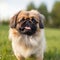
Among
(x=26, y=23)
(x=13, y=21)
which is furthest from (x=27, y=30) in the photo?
(x=13, y=21)

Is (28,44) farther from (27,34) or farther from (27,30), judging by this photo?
(27,30)

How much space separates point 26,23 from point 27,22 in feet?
0.09

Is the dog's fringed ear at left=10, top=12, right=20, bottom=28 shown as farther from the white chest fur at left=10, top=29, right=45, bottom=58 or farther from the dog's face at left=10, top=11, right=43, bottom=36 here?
the white chest fur at left=10, top=29, right=45, bottom=58

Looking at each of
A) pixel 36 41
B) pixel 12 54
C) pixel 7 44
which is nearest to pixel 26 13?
pixel 36 41

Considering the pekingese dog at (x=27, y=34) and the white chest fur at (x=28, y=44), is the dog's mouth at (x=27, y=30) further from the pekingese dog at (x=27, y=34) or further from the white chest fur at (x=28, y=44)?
the white chest fur at (x=28, y=44)

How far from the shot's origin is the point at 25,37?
552 cm

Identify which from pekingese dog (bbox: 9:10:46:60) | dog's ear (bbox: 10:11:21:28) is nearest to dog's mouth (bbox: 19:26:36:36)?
pekingese dog (bbox: 9:10:46:60)

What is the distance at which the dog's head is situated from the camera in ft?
17.4

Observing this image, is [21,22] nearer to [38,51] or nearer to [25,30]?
[25,30]

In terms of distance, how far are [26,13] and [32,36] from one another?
48 cm

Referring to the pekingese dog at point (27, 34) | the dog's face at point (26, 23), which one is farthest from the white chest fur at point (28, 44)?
the dog's face at point (26, 23)

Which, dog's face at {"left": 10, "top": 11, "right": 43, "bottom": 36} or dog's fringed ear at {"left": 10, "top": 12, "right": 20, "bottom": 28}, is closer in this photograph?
dog's face at {"left": 10, "top": 11, "right": 43, "bottom": 36}

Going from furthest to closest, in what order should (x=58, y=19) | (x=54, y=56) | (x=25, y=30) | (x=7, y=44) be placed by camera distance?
1. (x=58, y=19)
2. (x=7, y=44)
3. (x=54, y=56)
4. (x=25, y=30)

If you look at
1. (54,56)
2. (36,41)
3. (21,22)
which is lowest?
(54,56)
